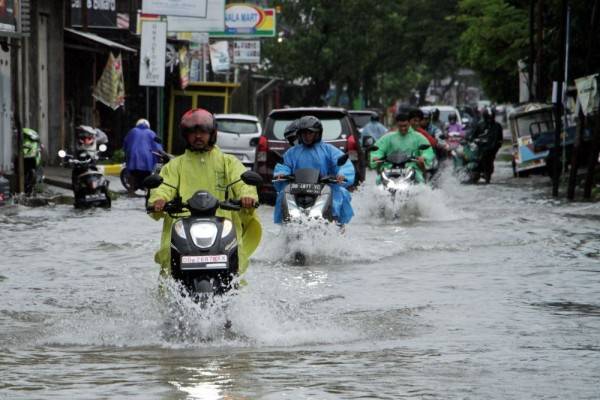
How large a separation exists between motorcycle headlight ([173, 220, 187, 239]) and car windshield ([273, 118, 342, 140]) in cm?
1328

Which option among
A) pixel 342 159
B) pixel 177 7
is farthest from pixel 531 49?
pixel 342 159

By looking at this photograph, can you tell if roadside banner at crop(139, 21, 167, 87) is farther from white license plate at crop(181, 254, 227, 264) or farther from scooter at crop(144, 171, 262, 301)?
white license plate at crop(181, 254, 227, 264)

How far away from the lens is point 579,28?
29.9 metres

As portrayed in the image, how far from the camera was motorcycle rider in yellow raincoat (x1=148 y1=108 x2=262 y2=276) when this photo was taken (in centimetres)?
887

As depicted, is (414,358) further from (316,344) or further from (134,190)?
(134,190)

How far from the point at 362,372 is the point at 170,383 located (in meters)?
1.06

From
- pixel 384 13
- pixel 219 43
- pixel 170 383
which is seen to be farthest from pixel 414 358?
pixel 384 13

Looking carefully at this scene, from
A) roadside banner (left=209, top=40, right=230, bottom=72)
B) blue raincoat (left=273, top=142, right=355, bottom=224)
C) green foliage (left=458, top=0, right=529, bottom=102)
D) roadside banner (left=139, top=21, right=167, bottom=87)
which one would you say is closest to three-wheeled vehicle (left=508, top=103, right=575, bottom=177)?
green foliage (left=458, top=0, right=529, bottom=102)

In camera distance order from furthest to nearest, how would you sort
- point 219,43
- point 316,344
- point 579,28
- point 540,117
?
1. point 219,43
2. point 540,117
3. point 579,28
4. point 316,344

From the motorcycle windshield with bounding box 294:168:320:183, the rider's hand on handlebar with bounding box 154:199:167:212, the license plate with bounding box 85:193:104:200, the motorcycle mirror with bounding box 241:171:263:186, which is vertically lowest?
the license plate with bounding box 85:193:104:200

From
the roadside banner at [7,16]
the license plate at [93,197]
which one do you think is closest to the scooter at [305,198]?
the roadside banner at [7,16]

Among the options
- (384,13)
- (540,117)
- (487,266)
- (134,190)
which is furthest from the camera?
(384,13)

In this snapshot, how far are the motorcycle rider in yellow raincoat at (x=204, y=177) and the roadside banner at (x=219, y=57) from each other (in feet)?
136

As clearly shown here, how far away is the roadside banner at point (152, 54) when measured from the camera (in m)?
30.4
